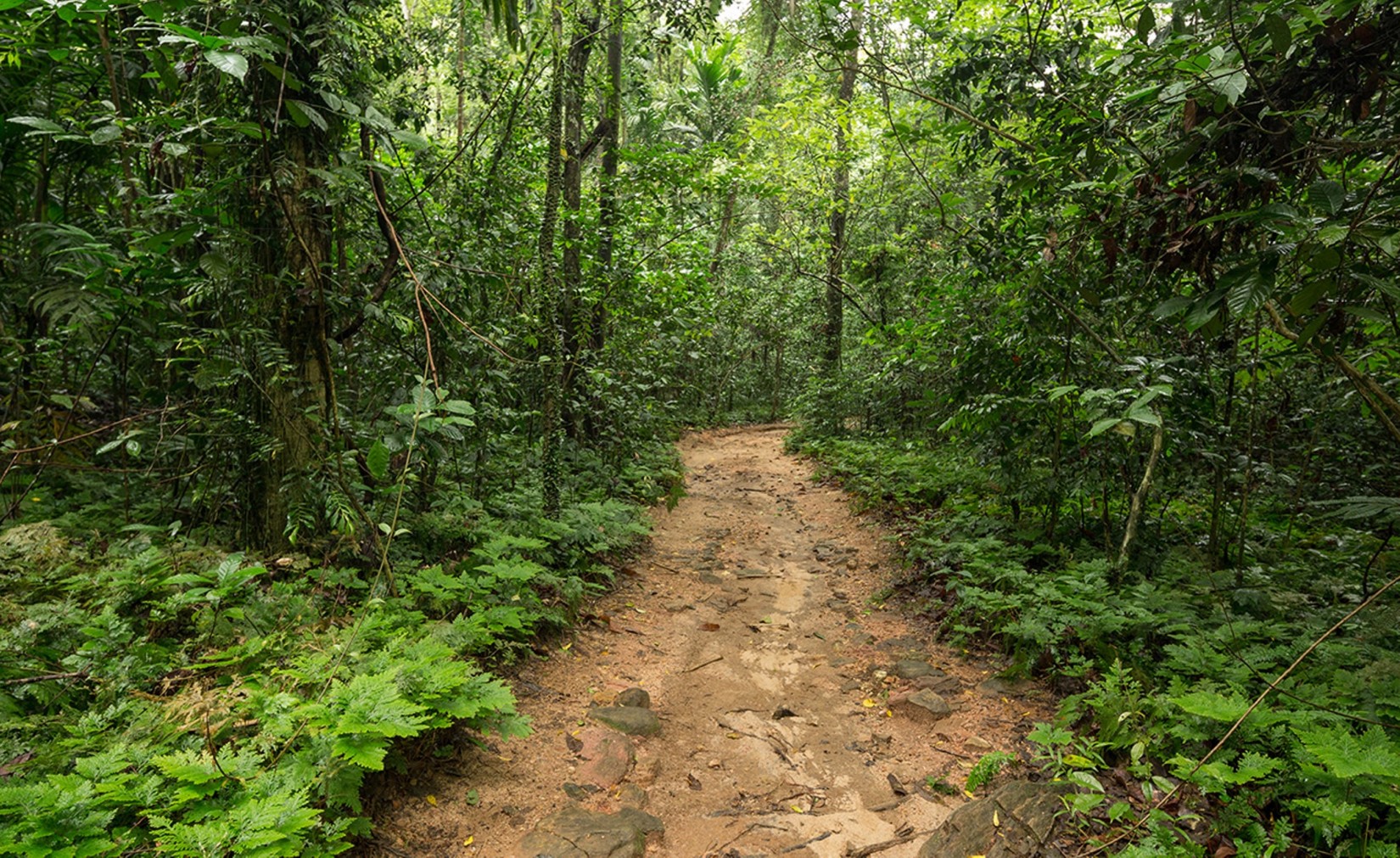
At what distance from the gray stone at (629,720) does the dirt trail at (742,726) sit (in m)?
0.07

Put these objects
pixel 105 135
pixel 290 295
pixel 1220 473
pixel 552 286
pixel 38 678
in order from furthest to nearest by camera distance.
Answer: pixel 552 286 → pixel 1220 473 → pixel 290 295 → pixel 105 135 → pixel 38 678

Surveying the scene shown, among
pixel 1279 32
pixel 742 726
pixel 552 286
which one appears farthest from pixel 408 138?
pixel 742 726

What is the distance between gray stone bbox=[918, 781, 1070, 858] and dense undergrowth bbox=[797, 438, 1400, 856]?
152 millimetres

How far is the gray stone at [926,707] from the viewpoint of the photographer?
157 inches

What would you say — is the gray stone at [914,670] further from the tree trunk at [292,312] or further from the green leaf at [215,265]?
the green leaf at [215,265]

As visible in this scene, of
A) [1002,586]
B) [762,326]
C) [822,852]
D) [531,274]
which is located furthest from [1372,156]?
[762,326]

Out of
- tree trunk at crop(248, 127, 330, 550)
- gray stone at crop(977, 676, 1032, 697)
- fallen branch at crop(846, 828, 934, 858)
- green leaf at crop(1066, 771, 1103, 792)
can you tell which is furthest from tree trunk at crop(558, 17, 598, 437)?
green leaf at crop(1066, 771, 1103, 792)

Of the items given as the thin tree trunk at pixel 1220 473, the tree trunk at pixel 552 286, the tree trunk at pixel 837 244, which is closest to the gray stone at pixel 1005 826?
the thin tree trunk at pixel 1220 473

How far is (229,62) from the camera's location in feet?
8.04

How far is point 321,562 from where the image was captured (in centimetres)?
399

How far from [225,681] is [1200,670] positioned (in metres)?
4.59

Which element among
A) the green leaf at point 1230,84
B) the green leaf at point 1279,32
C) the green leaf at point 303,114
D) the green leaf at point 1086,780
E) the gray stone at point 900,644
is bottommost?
the gray stone at point 900,644

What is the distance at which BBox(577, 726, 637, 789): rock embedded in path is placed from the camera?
3.28m

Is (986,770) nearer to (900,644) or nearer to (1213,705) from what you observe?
(1213,705)
